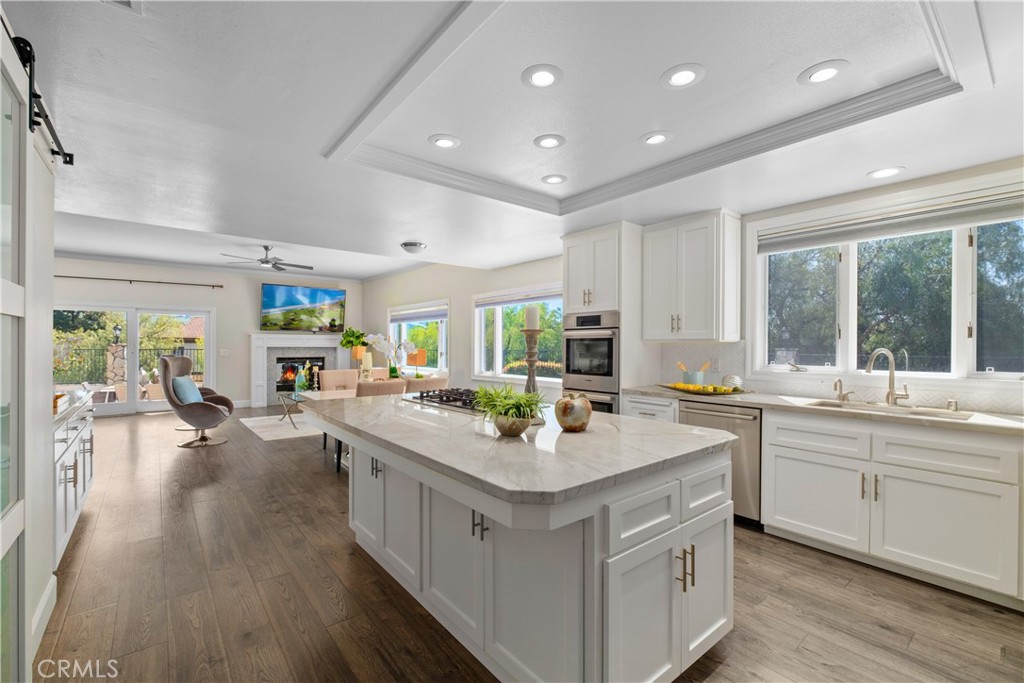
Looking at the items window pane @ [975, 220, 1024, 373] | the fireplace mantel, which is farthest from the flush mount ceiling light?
the fireplace mantel

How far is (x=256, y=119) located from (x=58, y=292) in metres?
7.19

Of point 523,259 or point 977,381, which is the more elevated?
point 523,259

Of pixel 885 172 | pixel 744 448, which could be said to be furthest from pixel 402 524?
pixel 885 172

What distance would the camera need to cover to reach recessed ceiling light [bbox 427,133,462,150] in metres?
2.47

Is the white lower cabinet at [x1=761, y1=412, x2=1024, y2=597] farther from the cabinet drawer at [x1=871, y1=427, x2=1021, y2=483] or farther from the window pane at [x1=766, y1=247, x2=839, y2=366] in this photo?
the window pane at [x1=766, y1=247, x2=839, y2=366]

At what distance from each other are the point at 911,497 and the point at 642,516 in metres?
1.95

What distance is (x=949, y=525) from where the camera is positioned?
229cm

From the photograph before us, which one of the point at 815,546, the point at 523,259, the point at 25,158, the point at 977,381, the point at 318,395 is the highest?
the point at 523,259

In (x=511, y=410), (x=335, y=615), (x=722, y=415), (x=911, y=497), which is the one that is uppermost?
(x=511, y=410)

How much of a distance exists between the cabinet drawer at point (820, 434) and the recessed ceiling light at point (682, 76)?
2095mm

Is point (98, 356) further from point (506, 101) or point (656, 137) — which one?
point (656, 137)

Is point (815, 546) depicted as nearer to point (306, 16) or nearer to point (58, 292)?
point (306, 16)

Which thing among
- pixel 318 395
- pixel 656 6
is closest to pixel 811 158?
pixel 656 6

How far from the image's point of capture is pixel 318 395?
580 centimetres
